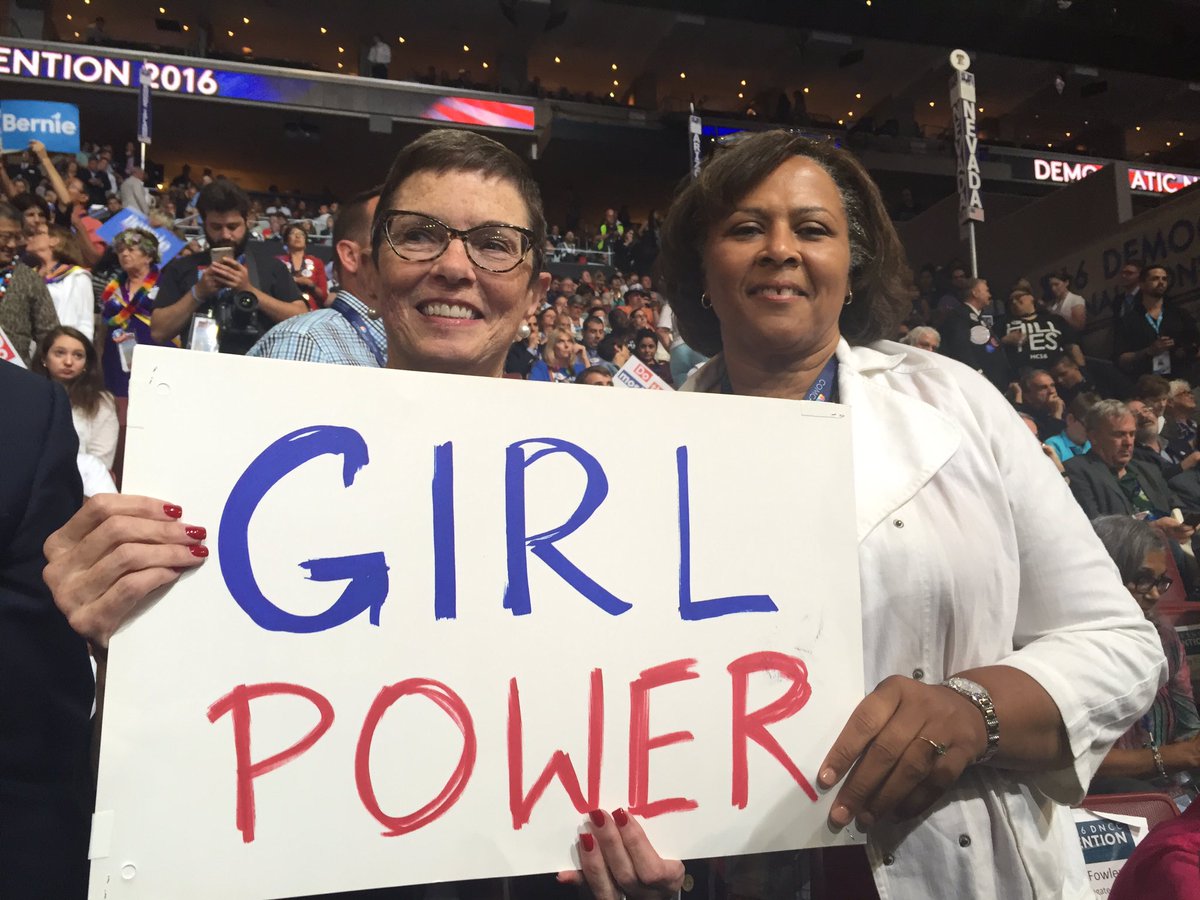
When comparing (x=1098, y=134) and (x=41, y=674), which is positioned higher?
(x=1098, y=134)

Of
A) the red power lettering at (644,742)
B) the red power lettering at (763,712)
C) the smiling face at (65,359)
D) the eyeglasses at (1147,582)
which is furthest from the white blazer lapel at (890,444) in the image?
the smiling face at (65,359)

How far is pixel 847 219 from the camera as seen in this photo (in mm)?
1244

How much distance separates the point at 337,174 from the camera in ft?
56.7

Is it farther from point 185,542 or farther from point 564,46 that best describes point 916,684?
point 564,46

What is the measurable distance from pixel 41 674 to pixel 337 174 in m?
17.9

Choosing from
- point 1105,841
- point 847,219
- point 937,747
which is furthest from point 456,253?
point 1105,841

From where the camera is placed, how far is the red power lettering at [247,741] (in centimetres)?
77

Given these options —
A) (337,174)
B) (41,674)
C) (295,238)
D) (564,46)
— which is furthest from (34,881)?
(564,46)

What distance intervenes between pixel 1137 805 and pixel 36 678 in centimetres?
237

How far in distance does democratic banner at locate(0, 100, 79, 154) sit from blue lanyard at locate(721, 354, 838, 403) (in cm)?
1232

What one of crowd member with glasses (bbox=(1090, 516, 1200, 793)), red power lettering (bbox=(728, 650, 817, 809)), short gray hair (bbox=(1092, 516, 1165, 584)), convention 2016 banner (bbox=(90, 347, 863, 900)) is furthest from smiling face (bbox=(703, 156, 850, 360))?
short gray hair (bbox=(1092, 516, 1165, 584))

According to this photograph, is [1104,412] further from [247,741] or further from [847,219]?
[247,741]

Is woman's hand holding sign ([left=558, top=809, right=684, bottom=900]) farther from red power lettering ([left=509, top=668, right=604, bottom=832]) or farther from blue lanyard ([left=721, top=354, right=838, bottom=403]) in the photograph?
blue lanyard ([left=721, top=354, right=838, bottom=403])

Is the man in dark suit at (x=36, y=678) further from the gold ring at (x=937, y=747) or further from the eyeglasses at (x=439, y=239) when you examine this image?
the gold ring at (x=937, y=747)
